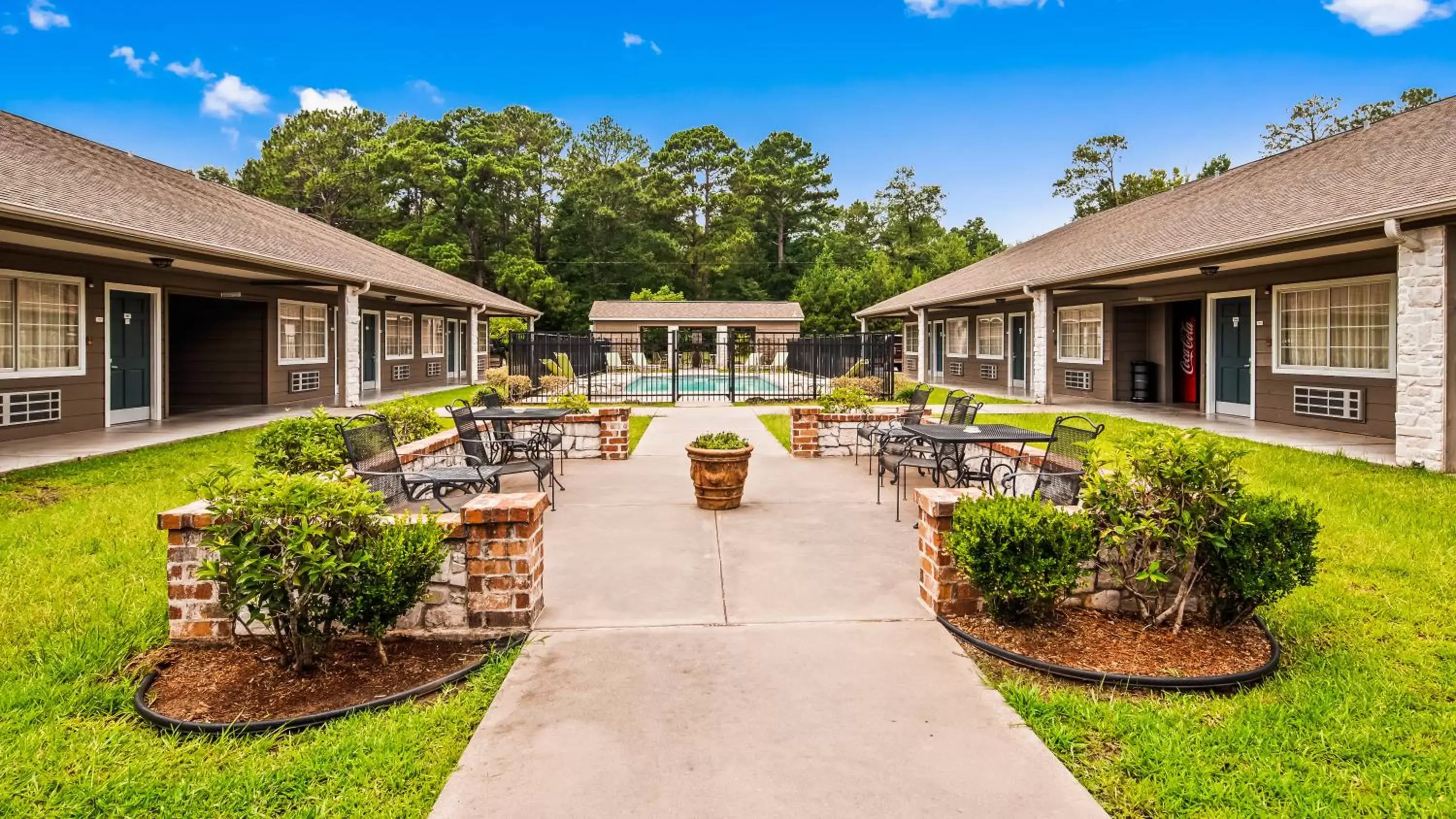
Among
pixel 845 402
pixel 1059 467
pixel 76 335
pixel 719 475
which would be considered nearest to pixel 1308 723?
pixel 1059 467

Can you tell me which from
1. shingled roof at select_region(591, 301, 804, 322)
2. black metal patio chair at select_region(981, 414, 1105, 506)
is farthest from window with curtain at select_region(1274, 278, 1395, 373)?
shingled roof at select_region(591, 301, 804, 322)

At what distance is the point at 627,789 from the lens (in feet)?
7.86

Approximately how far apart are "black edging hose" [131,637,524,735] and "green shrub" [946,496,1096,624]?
92.7 inches

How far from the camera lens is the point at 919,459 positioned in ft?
22.8

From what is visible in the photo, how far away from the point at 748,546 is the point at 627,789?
9.66 feet

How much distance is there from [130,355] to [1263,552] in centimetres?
1520

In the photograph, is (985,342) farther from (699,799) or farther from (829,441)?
(699,799)

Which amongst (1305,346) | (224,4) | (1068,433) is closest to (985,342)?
(1305,346)

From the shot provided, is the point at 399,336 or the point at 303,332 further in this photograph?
the point at 399,336

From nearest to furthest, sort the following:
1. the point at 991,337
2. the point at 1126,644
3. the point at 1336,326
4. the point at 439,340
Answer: the point at 1126,644 → the point at 1336,326 → the point at 991,337 → the point at 439,340

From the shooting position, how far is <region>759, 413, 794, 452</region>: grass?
36.0ft

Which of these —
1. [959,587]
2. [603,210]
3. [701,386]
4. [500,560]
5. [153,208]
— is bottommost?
[959,587]

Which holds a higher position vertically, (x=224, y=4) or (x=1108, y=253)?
(x=224, y=4)

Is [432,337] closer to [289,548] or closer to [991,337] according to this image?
[991,337]
